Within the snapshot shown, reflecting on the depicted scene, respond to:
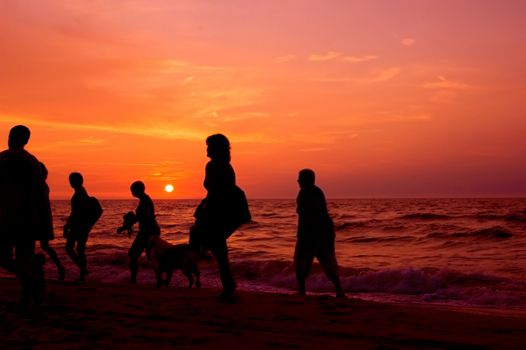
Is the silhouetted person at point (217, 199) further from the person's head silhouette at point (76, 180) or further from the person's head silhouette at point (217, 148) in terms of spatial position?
the person's head silhouette at point (76, 180)

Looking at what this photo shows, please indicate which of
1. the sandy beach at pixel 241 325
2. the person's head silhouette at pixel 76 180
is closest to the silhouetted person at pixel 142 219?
the person's head silhouette at pixel 76 180

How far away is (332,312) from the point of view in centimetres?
582

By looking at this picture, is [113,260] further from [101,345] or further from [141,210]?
[101,345]

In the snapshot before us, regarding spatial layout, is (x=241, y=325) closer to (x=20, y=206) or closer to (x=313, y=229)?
(x=20, y=206)

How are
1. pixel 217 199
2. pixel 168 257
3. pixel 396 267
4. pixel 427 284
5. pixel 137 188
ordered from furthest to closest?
pixel 396 267 → pixel 427 284 → pixel 168 257 → pixel 137 188 → pixel 217 199

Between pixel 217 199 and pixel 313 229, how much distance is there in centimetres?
236

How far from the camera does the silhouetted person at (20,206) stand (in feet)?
16.7

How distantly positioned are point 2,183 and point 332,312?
3.82 metres

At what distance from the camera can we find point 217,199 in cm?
611

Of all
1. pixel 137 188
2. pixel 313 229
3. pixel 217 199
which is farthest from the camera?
pixel 137 188

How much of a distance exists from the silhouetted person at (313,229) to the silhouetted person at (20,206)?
3.96m

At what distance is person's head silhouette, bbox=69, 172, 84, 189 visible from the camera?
9441 millimetres

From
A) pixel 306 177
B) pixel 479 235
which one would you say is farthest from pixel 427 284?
pixel 479 235

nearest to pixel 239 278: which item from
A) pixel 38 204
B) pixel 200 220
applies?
pixel 200 220
